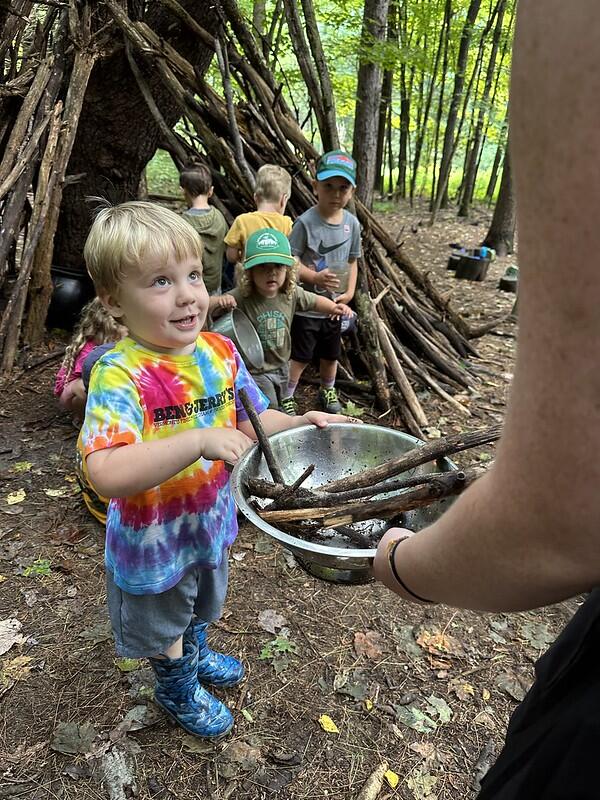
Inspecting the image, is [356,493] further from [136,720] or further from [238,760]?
[136,720]

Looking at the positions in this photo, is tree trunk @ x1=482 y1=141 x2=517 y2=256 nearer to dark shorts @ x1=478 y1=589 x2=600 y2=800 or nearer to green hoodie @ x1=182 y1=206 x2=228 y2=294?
green hoodie @ x1=182 y1=206 x2=228 y2=294

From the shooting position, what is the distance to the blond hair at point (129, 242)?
1.42 m

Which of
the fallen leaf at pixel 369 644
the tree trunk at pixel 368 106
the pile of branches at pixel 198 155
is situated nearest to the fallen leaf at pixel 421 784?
the fallen leaf at pixel 369 644

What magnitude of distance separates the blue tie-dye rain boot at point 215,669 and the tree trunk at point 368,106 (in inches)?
204

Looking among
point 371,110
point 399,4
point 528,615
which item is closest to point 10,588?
point 528,615

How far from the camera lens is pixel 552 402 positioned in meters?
A: 0.53

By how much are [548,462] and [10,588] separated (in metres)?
2.76

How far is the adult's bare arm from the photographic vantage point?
0.45 m

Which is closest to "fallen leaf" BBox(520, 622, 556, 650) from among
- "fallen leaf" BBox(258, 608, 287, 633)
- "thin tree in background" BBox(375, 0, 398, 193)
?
"fallen leaf" BBox(258, 608, 287, 633)

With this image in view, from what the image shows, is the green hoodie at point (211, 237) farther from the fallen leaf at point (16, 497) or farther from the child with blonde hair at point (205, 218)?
the fallen leaf at point (16, 497)

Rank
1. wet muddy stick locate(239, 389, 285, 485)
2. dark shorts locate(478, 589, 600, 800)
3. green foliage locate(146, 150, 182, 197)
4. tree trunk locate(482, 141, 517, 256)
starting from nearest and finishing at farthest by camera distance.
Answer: dark shorts locate(478, 589, 600, 800) → wet muddy stick locate(239, 389, 285, 485) → tree trunk locate(482, 141, 517, 256) → green foliage locate(146, 150, 182, 197)

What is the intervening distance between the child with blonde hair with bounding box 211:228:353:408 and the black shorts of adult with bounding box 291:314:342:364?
30cm

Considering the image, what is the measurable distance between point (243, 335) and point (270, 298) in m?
0.40

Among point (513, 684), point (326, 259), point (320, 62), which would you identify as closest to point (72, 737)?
point (513, 684)
